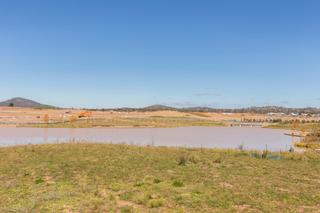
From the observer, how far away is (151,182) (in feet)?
41.7

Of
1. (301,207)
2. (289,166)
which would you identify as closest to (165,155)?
(289,166)

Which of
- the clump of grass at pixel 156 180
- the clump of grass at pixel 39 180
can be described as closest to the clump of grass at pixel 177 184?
the clump of grass at pixel 156 180

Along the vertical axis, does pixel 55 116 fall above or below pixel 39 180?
above

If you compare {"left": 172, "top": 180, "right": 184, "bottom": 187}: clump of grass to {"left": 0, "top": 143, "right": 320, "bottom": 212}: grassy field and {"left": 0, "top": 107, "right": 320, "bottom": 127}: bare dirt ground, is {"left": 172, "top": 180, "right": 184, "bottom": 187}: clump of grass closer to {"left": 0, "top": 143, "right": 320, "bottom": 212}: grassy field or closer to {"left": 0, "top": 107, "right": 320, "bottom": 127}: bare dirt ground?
{"left": 0, "top": 143, "right": 320, "bottom": 212}: grassy field

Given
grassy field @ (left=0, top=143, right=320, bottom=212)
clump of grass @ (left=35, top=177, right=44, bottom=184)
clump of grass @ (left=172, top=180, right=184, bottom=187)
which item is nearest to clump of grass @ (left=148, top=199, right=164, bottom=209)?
grassy field @ (left=0, top=143, right=320, bottom=212)

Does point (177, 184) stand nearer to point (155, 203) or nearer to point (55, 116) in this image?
point (155, 203)

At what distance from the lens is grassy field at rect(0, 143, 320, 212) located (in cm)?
991

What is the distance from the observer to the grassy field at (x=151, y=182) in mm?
9914

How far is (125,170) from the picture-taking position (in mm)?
15008

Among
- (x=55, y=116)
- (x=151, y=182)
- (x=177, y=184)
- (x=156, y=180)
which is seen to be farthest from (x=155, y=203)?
(x=55, y=116)

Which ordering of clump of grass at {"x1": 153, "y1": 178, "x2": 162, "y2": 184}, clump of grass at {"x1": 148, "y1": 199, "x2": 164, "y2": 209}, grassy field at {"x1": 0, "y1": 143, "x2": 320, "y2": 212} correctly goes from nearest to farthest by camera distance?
1. clump of grass at {"x1": 148, "y1": 199, "x2": 164, "y2": 209}
2. grassy field at {"x1": 0, "y1": 143, "x2": 320, "y2": 212}
3. clump of grass at {"x1": 153, "y1": 178, "x2": 162, "y2": 184}

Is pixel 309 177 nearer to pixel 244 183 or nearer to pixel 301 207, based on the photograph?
pixel 244 183

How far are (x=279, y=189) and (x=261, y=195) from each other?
1257 millimetres

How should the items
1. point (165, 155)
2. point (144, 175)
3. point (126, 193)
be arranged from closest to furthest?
point (126, 193) < point (144, 175) < point (165, 155)
